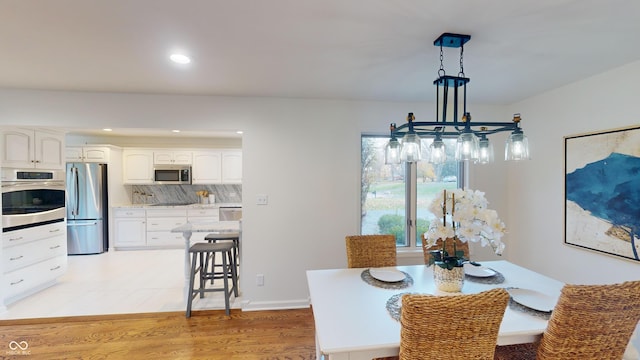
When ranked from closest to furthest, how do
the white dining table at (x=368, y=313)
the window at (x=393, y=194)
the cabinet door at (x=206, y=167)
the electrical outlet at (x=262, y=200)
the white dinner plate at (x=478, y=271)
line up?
1. the white dining table at (x=368, y=313)
2. the white dinner plate at (x=478, y=271)
3. the electrical outlet at (x=262, y=200)
4. the window at (x=393, y=194)
5. the cabinet door at (x=206, y=167)

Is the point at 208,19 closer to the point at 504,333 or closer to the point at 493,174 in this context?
the point at 504,333

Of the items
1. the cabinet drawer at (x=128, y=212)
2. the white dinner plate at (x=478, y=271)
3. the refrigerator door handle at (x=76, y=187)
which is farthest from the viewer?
the cabinet drawer at (x=128, y=212)

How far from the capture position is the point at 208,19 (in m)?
1.53

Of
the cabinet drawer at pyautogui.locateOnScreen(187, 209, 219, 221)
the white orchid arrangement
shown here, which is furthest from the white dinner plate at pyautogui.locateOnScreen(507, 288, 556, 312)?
the cabinet drawer at pyautogui.locateOnScreen(187, 209, 219, 221)

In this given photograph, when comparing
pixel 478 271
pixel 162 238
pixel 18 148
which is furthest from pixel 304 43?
pixel 162 238

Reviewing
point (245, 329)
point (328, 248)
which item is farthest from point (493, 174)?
point (245, 329)

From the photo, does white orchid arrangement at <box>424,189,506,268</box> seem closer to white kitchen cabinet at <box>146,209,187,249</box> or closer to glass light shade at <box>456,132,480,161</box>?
glass light shade at <box>456,132,480,161</box>

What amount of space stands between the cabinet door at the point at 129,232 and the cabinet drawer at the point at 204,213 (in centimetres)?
88

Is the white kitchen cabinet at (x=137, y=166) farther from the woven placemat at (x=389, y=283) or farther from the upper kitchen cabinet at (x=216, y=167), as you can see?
the woven placemat at (x=389, y=283)

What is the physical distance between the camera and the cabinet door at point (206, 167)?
572 centimetres

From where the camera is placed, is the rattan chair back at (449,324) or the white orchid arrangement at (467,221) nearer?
the rattan chair back at (449,324)

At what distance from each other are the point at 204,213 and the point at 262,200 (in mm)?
2945

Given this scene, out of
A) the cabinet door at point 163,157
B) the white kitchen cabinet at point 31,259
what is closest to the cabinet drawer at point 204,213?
the cabinet door at point 163,157

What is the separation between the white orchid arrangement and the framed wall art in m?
1.43
